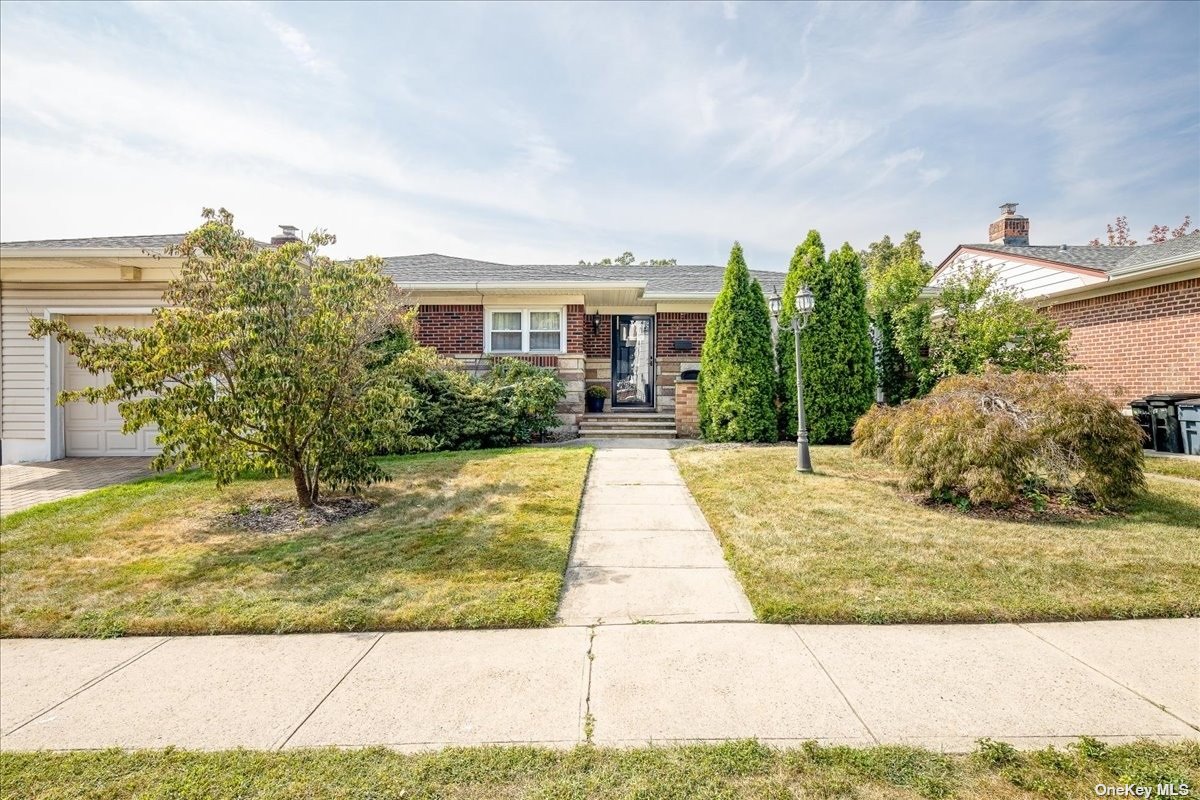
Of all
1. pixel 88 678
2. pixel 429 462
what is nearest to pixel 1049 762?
pixel 88 678

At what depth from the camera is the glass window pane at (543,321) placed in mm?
11961

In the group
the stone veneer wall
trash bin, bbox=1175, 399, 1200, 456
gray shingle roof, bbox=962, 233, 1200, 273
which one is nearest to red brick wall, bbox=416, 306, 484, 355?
the stone veneer wall

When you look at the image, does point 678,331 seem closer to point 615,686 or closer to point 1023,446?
point 1023,446

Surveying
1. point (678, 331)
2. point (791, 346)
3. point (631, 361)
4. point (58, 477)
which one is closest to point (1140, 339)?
point (791, 346)

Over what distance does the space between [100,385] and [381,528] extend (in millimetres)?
8160

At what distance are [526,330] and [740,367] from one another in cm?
488

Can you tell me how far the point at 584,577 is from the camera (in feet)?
13.2

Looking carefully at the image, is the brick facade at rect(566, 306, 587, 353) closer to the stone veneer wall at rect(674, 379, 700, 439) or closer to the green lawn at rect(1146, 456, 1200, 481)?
the stone veneer wall at rect(674, 379, 700, 439)

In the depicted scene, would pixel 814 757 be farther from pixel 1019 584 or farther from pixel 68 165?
pixel 68 165

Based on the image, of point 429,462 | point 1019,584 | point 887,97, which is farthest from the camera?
point 887,97

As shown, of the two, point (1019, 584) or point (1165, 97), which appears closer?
point (1019, 584)

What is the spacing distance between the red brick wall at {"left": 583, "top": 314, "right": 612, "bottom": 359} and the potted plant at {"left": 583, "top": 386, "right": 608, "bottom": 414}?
893mm

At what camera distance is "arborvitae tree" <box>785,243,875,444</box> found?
984 cm

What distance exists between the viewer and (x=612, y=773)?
1950mm
